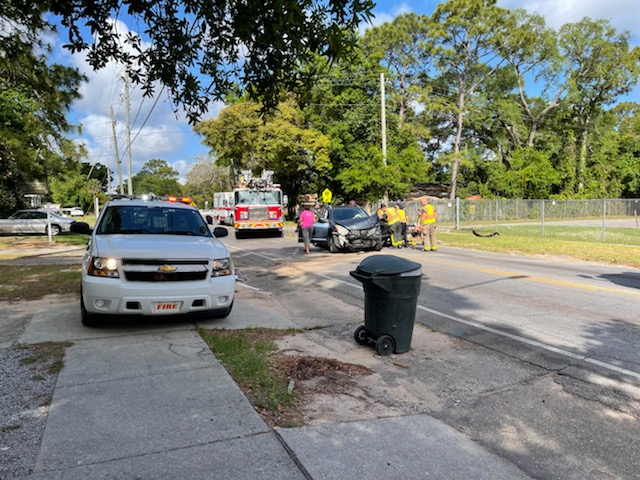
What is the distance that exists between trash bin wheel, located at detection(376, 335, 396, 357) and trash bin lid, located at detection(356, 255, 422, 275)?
770 mm

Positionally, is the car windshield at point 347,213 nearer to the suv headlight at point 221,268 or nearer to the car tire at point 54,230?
the suv headlight at point 221,268

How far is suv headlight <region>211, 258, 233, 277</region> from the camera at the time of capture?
245 inches

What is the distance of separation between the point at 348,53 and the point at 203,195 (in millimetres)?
83720

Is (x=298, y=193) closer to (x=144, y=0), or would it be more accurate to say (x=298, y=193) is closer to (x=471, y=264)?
(x=471, y=264)

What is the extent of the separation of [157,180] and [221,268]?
128 meters

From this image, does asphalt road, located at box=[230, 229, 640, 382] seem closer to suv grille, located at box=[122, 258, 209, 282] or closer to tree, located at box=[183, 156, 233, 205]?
suv grille, located at box=[122, 258, 209, 282]

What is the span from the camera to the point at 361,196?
38.3 meters

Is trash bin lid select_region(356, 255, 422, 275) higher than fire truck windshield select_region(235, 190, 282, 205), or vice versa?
fire truck windshield select_region(235, 190, 282, 205)

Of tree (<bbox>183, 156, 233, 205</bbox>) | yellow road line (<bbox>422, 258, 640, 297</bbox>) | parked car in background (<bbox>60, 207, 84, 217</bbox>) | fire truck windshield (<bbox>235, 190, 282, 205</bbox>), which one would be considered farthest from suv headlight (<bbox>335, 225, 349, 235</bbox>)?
parked car in background (<bbox>60, 207, 84, 217</bbox>)

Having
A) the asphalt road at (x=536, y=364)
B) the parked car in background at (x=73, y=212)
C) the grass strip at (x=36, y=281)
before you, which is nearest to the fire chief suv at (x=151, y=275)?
the asphalt road at (x=536, y=364)

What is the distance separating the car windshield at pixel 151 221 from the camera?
22.4 ft

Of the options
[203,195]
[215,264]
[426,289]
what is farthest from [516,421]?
[203,195]

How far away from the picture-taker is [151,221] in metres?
7.11

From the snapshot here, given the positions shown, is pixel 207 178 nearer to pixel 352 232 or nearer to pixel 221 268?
pixel 352 232
